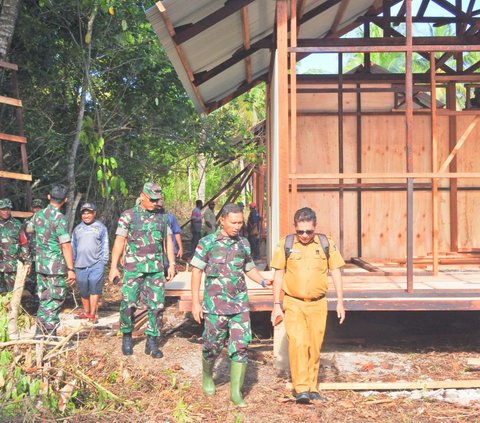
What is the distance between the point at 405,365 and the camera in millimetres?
6406

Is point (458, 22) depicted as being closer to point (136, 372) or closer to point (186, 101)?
point (186, 101)

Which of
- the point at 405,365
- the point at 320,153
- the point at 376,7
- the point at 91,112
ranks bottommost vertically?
the point at 405,365

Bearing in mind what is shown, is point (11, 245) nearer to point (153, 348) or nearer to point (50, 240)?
point (50, 240)

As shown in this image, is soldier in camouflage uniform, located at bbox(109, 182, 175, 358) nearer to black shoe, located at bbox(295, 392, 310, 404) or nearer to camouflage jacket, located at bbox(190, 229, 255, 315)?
camouflage jacket, located at bbox(190, 229, 255, 315)

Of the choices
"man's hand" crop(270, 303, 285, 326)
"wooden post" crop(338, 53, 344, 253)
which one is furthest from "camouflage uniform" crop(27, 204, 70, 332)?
"wooden post" crop(338, 53, 344, 253)

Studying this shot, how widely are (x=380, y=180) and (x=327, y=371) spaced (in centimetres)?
435

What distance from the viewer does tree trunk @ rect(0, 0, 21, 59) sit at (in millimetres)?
8961

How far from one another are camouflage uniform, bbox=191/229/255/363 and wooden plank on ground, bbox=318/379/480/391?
1012 mm

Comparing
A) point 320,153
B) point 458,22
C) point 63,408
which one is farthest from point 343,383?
point 458,22

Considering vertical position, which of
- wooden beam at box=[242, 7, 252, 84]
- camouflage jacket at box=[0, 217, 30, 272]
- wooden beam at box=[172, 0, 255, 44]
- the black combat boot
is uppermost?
wooden beam at box=[242, 7, 252, 84]

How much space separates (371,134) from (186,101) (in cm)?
502

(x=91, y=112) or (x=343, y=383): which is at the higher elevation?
(x=91, y=112)

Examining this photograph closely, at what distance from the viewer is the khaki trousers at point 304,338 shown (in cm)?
525

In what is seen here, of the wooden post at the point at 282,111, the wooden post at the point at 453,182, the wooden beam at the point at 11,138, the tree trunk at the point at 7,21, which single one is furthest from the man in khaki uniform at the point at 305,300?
the tree trunk at the point at 7,21
